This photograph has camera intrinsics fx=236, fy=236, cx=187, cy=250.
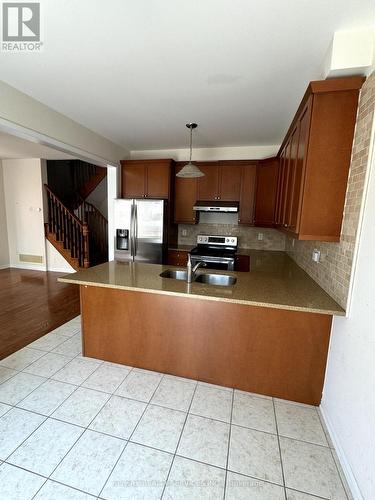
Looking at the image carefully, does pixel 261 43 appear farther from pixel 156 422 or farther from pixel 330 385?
pixel 156 422


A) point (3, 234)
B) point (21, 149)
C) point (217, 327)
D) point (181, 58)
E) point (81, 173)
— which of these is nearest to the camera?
point (181, 58)

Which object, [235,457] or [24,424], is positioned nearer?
[235,457]

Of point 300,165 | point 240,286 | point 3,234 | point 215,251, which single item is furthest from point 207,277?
point 3,234

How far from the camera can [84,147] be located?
3295 mm

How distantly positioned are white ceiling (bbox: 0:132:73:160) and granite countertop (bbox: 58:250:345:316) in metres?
2.96

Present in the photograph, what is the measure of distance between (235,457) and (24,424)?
144 cm

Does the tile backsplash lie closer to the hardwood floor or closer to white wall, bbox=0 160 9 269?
the hardwood floor

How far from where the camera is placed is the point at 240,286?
2045mm

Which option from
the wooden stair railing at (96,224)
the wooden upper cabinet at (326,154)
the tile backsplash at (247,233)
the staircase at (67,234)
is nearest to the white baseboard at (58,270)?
the staircase at (67,234)

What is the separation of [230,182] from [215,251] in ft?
3.92

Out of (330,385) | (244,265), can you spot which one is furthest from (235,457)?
(244,265)

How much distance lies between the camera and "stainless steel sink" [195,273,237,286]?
238 centimetres

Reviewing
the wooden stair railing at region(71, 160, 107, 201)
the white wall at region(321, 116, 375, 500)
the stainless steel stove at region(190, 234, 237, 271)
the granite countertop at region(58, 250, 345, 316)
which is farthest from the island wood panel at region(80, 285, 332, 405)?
the wooden stair railing at region(71, 160, 107, 201)

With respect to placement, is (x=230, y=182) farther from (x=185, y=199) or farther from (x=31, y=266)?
(x=31, y=266)
